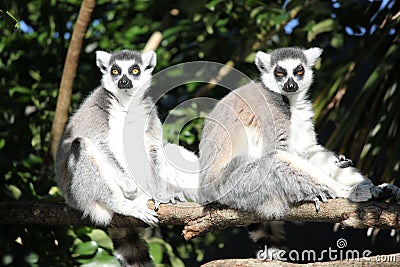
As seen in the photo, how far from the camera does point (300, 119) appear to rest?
394 centimetres

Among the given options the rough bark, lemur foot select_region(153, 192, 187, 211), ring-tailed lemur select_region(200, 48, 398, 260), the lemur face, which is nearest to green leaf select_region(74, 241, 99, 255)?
the rough bark

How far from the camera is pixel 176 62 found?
5.70 meters

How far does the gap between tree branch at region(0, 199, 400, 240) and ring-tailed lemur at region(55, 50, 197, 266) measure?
0.10m

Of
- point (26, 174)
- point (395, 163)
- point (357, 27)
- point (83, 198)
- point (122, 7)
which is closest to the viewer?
point (83, 198)

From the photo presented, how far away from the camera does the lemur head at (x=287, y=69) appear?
3.93m

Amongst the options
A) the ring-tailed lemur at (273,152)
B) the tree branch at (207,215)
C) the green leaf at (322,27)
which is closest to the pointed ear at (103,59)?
the ring-tailed lemur at (273,152)

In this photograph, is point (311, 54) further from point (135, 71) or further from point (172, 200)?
point (172, 200)

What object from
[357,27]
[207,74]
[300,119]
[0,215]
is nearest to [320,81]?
[357,27]

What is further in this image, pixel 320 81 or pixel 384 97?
pixel 320 81

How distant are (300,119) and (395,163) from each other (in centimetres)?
90

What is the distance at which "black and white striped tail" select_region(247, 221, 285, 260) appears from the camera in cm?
375

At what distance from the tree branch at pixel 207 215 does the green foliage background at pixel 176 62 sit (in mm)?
326

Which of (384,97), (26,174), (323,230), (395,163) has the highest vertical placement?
(384,97)

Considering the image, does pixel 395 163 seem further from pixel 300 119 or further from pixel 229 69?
pixel 229 69
